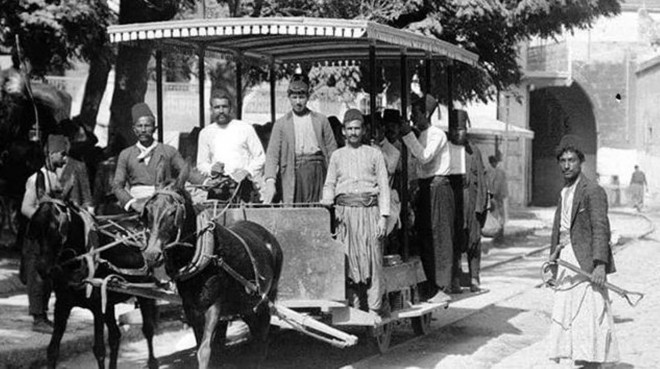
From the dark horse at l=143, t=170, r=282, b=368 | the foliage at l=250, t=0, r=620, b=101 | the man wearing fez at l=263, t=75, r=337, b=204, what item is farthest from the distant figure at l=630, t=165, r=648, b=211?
the dark horse at l=143, t=170, r=282, b=368

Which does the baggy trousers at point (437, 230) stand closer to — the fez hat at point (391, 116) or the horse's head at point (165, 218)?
the fez hat at point (391, 116)

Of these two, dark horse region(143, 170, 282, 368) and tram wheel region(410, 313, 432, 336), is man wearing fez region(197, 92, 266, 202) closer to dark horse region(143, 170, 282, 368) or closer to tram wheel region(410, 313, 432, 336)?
dark horse region(143, 170, 282, 368)

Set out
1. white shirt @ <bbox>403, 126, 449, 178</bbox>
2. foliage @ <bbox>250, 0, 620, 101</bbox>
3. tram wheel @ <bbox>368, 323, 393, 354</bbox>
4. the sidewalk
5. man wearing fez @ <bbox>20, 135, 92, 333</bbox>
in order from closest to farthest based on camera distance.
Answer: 1. man wearing fez @ <bbox>20, 135, 92, 333</bbox>
2. the sidewalk
3. tram wheel @ <bbox>368, 323, 393, 354</bbox>
4. white shirt @ <bbox>403, 126, 449, 178</bbox>
5. foliage @ <bbox>250, 0, 620, 101</bbox>

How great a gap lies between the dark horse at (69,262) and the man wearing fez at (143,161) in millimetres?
743

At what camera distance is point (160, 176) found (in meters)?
9.14

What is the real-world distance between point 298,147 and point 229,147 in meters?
0.62

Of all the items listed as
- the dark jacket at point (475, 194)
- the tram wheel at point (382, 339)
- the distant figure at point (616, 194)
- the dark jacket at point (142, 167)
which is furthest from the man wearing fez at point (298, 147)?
the distant figure at point (616, 194)

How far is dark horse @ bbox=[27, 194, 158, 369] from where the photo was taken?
914cm

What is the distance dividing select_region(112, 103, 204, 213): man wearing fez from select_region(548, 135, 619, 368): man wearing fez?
3164mm

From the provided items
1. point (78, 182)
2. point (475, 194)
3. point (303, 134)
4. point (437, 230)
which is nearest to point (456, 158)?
point (437, 230)

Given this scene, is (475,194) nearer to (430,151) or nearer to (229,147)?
(430,151)

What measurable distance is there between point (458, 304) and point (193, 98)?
71.0 feet

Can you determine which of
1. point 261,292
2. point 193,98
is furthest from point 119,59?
point 193,98

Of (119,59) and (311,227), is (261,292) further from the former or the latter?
(119,59)
